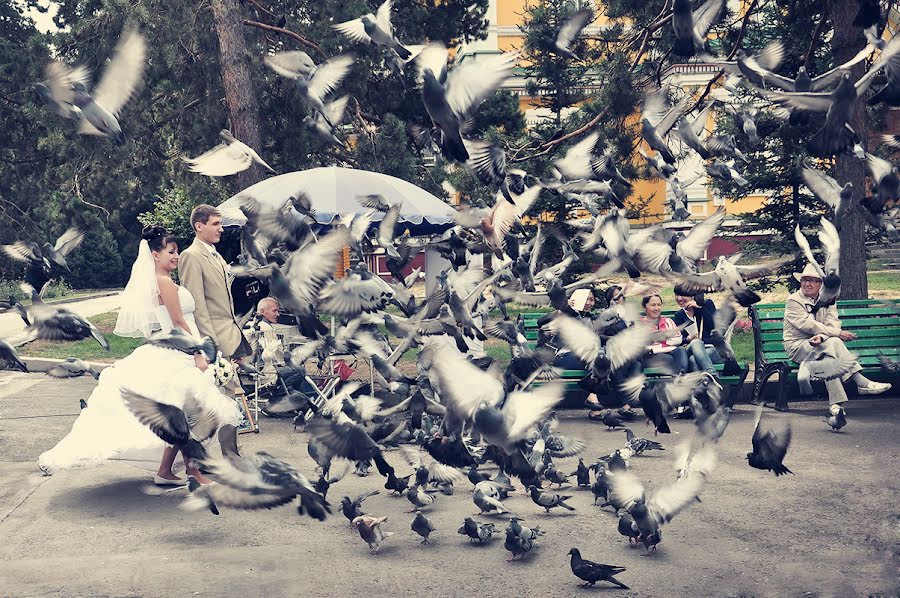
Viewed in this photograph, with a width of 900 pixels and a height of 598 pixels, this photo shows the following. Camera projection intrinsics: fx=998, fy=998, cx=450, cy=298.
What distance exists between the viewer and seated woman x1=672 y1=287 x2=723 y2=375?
10016mm

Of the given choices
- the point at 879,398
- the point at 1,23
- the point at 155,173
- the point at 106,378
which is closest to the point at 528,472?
the point at 106,378

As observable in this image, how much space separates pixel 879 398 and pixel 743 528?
559cm

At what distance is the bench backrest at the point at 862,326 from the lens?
10.4 meters

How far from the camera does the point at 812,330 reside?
31.1 ft

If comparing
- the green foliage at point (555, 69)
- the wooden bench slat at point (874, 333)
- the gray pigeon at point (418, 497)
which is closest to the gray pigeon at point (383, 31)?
the gray pigeon at point (418, 497)

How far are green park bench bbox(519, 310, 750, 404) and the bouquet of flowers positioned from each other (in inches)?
150

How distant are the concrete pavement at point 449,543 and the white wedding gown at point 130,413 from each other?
0.96 ft

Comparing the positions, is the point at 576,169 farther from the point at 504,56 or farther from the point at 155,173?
the point at 155,173

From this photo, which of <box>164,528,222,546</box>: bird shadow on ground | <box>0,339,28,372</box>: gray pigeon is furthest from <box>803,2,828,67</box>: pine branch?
<box>0,339,28,372</box>: gray pigeon

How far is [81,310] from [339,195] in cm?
1581

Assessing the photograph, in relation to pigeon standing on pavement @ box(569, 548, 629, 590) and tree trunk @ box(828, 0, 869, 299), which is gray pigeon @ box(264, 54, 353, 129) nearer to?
pigeon standing on pavement @ box(569, 548, 629, 590)

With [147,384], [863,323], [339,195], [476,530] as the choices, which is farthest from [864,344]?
[147,384]

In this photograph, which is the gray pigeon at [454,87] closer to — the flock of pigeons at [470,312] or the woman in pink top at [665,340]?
the flock of pigeons at [470,312]

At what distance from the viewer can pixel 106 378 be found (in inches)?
269
